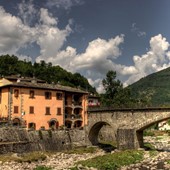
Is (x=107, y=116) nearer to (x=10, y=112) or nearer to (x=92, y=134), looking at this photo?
(x=92, y=134)

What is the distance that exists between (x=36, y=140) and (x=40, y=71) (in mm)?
64831

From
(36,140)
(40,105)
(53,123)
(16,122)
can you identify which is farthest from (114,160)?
(40,105)

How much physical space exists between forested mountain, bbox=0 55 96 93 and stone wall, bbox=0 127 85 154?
49.1m

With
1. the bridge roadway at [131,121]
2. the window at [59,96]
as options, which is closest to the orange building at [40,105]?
the window at [59,96]

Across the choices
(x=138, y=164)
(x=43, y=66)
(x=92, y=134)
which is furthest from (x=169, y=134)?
(x=43, y=66)

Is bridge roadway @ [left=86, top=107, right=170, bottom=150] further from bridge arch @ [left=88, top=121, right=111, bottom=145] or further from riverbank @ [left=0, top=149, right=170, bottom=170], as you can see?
riverbank @ [left=0, top=149, right=170, bottom=170]

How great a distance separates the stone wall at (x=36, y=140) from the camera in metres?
52.0

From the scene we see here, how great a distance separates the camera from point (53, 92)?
6788cm

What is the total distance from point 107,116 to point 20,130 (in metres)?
18.9

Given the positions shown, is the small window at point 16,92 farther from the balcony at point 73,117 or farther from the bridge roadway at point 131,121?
the bridge roadway at point 131,121

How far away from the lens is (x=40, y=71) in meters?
120

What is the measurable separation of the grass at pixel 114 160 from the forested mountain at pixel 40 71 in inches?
2546

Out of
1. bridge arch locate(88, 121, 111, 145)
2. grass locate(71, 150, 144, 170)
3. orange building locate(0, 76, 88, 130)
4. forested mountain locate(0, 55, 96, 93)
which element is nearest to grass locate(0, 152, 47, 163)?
grass locate(71, 150, 144, 170)

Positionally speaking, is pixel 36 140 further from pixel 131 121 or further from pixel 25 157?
pixel 131 121
